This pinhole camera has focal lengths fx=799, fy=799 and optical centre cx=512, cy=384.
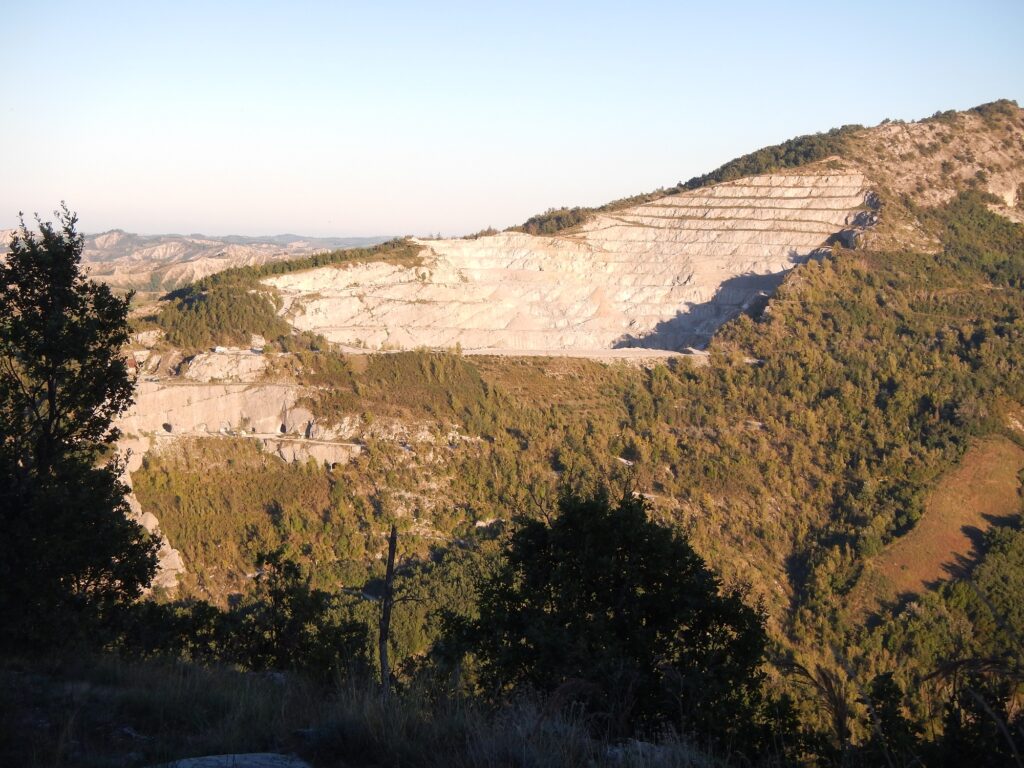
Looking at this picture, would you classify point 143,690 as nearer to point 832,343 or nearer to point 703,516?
point 703,516

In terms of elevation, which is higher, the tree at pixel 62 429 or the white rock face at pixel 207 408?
the tree at pixel 62 429

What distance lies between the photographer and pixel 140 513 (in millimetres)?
20891

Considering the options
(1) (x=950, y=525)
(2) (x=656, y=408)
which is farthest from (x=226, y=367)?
(1) (x=950, y=525)

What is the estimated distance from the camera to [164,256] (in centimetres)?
10431

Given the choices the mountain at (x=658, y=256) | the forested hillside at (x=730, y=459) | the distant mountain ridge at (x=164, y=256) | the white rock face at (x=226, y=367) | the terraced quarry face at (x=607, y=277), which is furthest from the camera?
the distant mountain ridge at (x=164, y=256)

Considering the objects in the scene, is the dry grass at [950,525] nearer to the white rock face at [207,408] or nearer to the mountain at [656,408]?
the mountain at [656,408]

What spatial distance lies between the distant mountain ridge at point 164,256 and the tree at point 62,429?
960 inches

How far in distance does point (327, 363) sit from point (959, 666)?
2692 centimetres

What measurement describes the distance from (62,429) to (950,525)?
23.0 meters

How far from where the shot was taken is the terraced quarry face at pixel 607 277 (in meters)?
34.2

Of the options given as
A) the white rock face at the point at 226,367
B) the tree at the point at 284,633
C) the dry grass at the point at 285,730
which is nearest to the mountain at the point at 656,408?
the white rock face at the point at 226,367

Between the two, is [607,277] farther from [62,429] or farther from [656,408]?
[62,429]

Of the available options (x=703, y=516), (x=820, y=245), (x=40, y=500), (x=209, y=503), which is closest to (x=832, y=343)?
(x=820, y=245)

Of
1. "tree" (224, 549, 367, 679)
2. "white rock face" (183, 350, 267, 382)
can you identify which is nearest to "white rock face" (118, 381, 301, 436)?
"white rock face" (183, 350, 267, 382)
